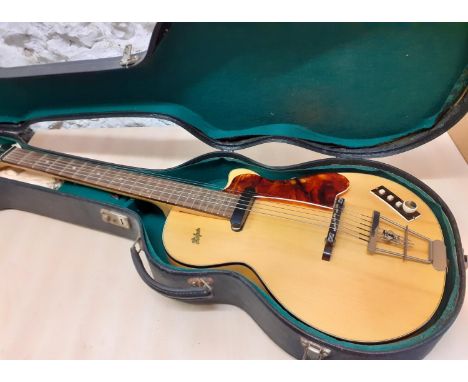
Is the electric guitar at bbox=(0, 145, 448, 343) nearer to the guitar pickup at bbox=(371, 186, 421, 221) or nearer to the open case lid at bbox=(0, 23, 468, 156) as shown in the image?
the guitar pickup at bbox=(371, 186, 421, 221)

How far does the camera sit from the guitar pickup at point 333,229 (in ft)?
2.48

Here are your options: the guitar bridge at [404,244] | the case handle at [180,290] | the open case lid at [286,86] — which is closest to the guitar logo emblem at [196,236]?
the case handle at [180,290]

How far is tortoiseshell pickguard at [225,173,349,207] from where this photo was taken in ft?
2.84

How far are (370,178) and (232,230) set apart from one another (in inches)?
15.1

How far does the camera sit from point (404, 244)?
75 centimetres

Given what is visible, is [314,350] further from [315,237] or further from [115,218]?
[115,218]

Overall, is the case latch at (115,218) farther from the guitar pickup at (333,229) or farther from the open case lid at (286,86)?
the guitar pickup at (333,229)

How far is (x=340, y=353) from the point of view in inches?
25.4

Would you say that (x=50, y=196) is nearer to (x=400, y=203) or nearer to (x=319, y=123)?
(x=319, y=123)

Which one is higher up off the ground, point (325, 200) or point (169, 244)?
point (325, 200)

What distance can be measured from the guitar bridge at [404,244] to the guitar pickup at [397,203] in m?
0.04

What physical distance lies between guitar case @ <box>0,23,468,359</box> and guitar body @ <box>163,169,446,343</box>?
0.09ft

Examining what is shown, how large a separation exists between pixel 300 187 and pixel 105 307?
564mm
